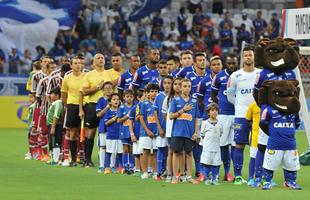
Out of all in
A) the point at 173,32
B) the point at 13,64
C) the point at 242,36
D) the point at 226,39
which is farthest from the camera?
the point at 242,36

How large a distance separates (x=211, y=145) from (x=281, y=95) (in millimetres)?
2003

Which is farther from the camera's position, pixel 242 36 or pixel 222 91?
pixel 242 36

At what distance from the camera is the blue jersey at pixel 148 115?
63.8 ft

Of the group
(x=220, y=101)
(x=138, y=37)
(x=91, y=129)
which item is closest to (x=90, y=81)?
(x=91, y=129)

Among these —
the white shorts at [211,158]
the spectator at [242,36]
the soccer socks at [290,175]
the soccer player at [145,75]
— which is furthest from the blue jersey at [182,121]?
the spectator at [242,36]

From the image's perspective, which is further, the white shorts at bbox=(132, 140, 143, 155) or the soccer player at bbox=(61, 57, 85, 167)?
the soccer player at bbox=(61, 57, 85, 167)

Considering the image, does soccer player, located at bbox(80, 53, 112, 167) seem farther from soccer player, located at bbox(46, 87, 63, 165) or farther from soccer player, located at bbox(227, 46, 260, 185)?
soccer player, located at bbox(227, 46, 260, 185)

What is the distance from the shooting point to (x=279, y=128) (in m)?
16.3

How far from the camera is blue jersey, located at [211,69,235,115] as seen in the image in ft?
61.3

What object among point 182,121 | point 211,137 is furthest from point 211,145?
point 182,121

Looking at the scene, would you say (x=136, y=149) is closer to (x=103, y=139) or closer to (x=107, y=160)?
(x=107, y=160)

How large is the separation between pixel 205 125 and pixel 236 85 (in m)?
0.86

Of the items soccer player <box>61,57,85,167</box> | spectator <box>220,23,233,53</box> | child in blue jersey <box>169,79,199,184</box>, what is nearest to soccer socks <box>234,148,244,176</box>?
child in blue jersey <box>169,79,199,184</box>

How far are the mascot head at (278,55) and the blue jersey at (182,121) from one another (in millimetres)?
1707
